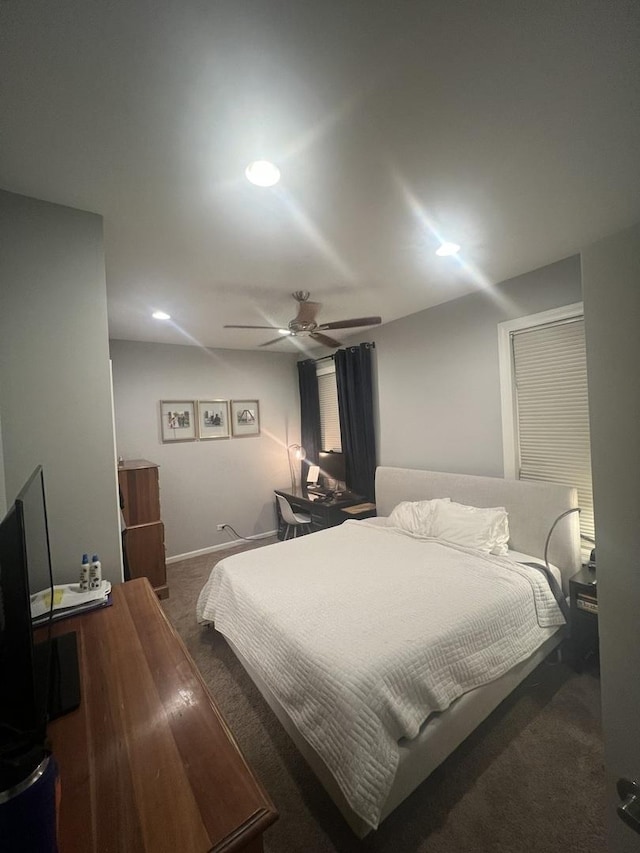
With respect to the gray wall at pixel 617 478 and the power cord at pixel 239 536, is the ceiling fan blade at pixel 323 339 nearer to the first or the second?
the gray wall at pixel 617 478

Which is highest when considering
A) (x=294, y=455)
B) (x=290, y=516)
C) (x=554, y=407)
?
(x=554, y=407)

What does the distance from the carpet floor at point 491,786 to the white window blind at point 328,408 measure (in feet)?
9.83

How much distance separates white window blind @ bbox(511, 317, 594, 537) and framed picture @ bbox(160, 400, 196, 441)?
3489 millimetres

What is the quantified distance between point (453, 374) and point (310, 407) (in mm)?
2153

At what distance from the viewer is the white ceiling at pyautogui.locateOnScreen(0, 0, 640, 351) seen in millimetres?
827

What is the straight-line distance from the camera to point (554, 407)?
2.43 m

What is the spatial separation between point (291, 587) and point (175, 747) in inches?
47.0

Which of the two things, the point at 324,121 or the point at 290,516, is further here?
the point at 290,516

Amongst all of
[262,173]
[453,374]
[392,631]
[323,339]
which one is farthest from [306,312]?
[392,631]

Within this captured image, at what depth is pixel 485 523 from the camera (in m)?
2.46

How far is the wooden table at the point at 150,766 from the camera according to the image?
0.61m

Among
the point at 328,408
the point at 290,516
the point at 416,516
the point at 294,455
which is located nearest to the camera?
the point at 416,516

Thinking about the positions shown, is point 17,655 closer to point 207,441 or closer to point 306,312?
point 306,312

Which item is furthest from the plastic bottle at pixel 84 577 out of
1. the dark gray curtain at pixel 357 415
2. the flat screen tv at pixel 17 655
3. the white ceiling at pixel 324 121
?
the dark gray curtain at pixel 357 415
